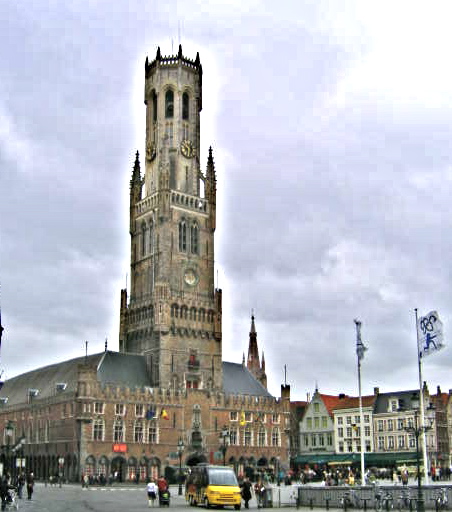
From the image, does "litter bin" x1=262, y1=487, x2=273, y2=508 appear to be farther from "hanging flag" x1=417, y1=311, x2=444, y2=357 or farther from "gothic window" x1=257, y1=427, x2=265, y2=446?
"gothic window" x1=257, y1=427, x2=265, y2=446

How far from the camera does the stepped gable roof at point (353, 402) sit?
11419 centimetres

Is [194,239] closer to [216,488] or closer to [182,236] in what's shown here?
[182,236]

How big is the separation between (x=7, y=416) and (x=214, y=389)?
105 ft

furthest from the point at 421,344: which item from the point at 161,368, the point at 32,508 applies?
the point at 161,368

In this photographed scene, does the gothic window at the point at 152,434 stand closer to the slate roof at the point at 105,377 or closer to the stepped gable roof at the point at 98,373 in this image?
the slate roof at the point at 105,377

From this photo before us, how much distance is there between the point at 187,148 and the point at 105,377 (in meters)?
38.2

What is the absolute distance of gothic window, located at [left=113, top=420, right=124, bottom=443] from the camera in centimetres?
9119

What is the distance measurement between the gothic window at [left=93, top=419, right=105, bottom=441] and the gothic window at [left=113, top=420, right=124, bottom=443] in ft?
5.57

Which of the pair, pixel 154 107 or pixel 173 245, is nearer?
pixel 173 245

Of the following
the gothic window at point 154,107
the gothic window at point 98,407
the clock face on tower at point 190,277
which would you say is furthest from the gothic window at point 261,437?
the gothic window at point 154,107

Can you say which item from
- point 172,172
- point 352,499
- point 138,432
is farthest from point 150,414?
point 352,499

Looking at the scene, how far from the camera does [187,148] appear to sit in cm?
11431

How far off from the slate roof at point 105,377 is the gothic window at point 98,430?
4942 mm

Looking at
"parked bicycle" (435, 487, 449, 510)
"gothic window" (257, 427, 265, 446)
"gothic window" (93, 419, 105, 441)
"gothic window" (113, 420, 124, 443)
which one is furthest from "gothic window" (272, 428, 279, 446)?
"parked bicycle" (435, 487, 449, 510)
